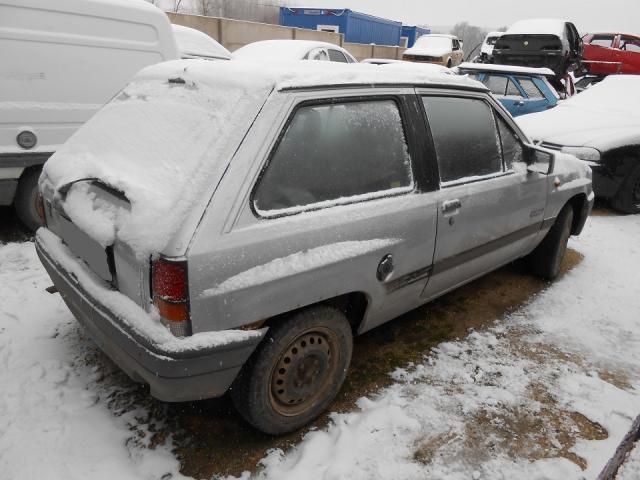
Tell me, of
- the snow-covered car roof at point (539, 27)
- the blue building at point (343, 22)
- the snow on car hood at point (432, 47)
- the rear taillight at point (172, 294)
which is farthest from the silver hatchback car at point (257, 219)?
the blue building at point (343, 22)

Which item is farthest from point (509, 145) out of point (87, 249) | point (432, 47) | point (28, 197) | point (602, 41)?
point (432, 47)

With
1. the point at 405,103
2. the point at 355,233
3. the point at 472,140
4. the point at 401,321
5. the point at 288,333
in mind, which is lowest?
the point at 401,321

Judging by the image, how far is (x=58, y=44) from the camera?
4094mm

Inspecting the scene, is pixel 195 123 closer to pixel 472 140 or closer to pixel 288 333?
pixel 288 333

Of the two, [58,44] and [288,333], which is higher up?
[58,44]

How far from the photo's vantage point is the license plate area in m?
2.14

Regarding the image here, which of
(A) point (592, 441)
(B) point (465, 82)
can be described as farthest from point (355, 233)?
(A) point (592, 441)

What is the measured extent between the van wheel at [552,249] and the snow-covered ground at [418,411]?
67cm

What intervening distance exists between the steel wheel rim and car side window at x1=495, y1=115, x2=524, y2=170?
1856mm

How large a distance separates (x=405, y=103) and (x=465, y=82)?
0.70m

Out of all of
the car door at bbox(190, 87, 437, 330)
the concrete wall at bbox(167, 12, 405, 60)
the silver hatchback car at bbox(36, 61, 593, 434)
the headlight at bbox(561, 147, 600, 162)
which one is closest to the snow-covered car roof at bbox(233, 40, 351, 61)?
the headlight at bbox(561, 147, 600, 162)

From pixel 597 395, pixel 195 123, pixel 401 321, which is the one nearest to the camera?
pixel 195 123

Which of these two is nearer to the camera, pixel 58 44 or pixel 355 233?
pixel 355 233

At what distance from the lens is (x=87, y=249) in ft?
7.42
